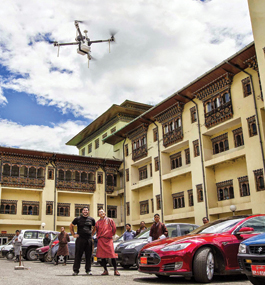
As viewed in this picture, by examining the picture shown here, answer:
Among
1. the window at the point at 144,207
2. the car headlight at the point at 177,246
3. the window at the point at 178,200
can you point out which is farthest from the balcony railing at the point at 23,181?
the car headlight at the point at 177,246

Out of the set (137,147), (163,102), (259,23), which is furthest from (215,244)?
(137,147)

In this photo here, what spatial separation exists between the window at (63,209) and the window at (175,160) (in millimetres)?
11417

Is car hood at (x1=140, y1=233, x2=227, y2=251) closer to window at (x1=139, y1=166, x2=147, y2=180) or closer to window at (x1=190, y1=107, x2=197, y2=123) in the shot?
window at (x1=190, y1=107, x2=197, y2=123)

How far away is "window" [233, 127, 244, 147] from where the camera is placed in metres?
23.2

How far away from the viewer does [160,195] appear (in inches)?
1147

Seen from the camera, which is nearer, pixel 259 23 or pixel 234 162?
pixel 259 23

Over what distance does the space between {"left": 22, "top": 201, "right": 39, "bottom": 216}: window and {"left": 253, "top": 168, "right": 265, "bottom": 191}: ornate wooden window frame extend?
20.4m

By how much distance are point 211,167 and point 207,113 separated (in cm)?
392

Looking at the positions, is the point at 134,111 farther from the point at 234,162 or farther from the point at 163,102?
the point at 234,162

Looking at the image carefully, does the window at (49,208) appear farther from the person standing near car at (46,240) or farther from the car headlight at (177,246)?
the car headlight at (177,246)

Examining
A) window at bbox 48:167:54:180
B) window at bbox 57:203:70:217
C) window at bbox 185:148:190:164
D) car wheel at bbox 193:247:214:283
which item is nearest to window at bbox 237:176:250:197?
window at bbox 185:148:190:164

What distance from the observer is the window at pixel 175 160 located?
28.8 m

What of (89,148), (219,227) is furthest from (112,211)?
(219,227)

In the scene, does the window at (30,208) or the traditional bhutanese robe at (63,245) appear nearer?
the traditional bhutanese robe at (63,245)
